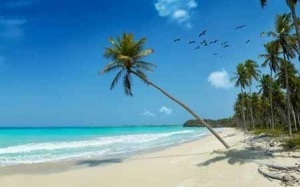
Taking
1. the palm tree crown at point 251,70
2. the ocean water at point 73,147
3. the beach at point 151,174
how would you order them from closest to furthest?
the beach at point 151,174 < the ocean water at point 73,147 < the palm tree crown at point 251,70

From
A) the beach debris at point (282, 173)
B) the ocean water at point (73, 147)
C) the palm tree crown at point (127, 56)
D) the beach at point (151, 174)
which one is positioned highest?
the palm tree crown at point (127, 56)

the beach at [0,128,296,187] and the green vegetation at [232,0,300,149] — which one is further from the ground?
the green vegetation at [232,0,300,149]

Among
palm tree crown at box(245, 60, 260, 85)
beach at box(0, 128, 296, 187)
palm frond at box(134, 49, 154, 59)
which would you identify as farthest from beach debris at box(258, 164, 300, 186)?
palm tree crown at box(245, 60, 260, 85)

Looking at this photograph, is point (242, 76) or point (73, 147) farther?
point (242, 76)

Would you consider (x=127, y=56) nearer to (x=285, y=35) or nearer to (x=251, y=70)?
(x=285, y=35)

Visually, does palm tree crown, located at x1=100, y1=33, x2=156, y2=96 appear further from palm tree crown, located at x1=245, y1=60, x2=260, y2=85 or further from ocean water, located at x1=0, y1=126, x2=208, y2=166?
palm tree crown, located at x1=245, y1=60, x2=260, y2=85

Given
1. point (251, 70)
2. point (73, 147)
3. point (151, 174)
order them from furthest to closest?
point (251, 70) → point (73, 147) → point (151, 174)

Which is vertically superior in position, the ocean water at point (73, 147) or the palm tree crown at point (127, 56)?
the palm tree crown at point (127, 56)

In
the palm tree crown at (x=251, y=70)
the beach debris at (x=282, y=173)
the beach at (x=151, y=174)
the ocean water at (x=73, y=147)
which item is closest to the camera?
the beach debris at (x=282, y=173)

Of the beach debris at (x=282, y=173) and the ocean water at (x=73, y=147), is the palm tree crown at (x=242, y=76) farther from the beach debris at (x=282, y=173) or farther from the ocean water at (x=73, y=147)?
the beach debris at (x=282, y=173)

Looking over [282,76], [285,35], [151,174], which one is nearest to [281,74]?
[282,76]

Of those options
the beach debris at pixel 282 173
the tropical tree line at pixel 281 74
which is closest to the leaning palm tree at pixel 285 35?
the tropical tree line at pixel 281 74

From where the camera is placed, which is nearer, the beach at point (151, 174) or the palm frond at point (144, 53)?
the beach at point (151, 174)

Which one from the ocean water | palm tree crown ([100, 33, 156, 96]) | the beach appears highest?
palm tree crown ([100, 33, 156, 96])
